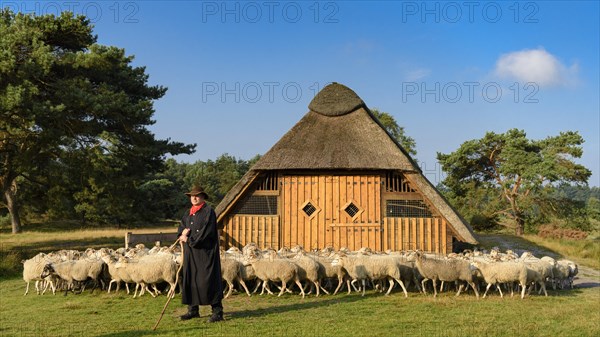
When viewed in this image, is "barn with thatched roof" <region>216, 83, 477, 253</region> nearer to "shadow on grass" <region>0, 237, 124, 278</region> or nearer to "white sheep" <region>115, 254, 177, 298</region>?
"white sheep" <region>115, 254, 177, 298</region>

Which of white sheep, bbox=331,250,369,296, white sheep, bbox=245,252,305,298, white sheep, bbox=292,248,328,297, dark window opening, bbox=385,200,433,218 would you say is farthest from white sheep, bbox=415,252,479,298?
dark window opening, bbox=385,200,433,218

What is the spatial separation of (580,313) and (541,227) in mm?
22174

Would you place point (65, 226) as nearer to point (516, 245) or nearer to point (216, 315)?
point (516, 245)

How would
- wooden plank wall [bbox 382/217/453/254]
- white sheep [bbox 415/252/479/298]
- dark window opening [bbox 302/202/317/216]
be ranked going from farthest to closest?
dark window opening [bbox 302/202/317/216]
wooden plank wall [bbox 382/217/453/254]
white sheep [bbox 415/252/479/298]

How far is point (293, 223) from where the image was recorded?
14.7 meters

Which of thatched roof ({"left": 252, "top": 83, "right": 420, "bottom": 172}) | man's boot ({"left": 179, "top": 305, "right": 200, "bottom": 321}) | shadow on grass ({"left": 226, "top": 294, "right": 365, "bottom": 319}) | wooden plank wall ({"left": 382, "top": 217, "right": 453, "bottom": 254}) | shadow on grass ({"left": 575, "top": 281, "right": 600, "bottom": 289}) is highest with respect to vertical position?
thatched roof ({"left": 252, "top": 83, "right": 420, "bottom": 172})

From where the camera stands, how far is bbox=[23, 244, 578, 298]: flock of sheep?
35.2 feet

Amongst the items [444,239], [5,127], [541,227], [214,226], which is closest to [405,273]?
[444,239]

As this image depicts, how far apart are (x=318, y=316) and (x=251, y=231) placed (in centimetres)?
642

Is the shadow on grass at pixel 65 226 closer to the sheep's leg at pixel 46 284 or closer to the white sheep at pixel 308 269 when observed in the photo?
the sheep's leg at pixel 46 284

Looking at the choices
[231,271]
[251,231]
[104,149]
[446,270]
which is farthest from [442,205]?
[104,149]

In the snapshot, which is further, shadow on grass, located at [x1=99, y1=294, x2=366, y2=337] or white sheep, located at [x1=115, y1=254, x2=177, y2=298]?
white sheep, located at [x1=115, y1=254, x2=177, y2=298]

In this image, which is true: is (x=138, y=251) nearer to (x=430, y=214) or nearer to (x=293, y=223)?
(x=293, y=223)

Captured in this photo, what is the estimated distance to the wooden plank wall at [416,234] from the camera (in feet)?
46.3
